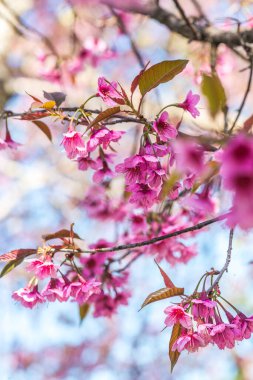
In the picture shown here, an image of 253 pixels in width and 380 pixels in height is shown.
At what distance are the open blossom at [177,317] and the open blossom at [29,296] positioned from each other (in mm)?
327

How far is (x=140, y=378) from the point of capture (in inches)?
219

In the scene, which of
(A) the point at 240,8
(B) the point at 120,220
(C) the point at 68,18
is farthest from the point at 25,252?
(C) the point at 68,18

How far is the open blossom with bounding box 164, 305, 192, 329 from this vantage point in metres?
1.02

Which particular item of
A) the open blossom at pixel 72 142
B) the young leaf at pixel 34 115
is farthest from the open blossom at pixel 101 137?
the young leaf at pixel 34 115

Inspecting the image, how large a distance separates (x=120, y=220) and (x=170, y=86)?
261 cm

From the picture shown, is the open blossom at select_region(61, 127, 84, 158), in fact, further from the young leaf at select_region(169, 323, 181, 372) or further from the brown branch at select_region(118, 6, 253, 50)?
the brown branch at select_region(118, 6, 253, 50)

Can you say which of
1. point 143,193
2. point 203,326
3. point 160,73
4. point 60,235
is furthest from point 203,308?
point 160,73

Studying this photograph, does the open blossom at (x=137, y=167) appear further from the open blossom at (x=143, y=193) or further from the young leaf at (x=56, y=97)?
the young leaf at (x=56, y=97)

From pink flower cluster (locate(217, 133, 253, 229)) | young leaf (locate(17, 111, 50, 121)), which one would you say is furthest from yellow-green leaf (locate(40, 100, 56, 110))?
pink flower cluster (locate(217, 133, 253, 229))

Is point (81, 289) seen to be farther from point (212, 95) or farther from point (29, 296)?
point (212, 95)

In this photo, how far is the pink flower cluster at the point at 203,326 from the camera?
1009 millimetres

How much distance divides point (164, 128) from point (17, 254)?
0.45 metres

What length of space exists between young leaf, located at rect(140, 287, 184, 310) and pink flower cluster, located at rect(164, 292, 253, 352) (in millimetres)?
26

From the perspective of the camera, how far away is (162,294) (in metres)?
1.02
